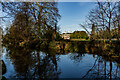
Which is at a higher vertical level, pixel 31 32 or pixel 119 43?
pixel 31 32

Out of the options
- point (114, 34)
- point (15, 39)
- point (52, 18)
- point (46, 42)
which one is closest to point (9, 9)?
point (46, 42)

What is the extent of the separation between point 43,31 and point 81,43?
6393 millimetres

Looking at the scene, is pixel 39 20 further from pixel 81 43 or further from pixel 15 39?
pixel 81 43

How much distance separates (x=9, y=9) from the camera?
3523 millimetres

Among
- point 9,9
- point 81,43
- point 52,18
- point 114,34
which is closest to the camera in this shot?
point 9,9

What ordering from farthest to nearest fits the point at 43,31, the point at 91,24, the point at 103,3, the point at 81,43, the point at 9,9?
1. the point at 43,31
2. the point at 91,24
3. the point at 81,43
4. the point at 103,3
5. the point at 9,9

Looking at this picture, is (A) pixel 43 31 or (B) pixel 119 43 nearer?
(B) pixel 119 43

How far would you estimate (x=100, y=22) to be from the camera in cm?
1027

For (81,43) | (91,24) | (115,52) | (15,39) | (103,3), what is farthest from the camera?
(15,39)

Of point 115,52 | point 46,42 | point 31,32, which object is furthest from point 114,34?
point 31,32

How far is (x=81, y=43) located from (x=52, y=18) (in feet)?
22.4

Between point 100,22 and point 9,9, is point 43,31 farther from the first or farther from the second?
point 9,9

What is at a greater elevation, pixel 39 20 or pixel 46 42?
pixel 39 20

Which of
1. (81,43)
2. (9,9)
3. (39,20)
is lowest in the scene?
(81,43)
